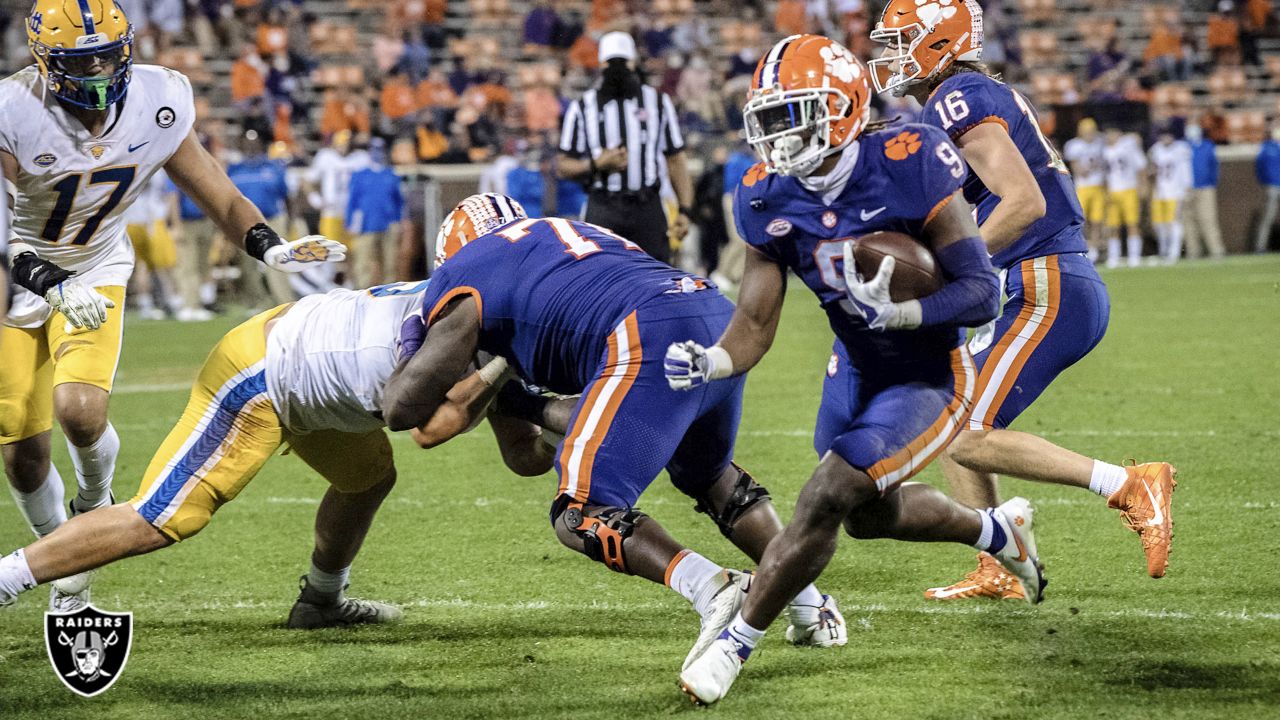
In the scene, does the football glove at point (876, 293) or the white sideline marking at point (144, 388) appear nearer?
the football glove at point (876, 293)

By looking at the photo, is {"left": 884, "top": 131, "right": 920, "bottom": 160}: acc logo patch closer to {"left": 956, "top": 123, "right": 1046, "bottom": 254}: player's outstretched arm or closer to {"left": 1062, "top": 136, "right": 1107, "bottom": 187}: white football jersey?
{"left": 956, "top": 123, "right": 1046, "bottom": 254}: player's outstretched arm

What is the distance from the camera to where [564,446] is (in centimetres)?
376

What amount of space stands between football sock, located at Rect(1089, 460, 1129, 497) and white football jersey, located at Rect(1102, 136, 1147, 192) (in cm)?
1639

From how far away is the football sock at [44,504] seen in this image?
4852 mm

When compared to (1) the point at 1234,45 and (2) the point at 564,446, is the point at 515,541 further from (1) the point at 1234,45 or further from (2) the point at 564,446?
(1) the point at 1234,45

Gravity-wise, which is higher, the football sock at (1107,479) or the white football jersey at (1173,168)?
the football sock at (1107,479)

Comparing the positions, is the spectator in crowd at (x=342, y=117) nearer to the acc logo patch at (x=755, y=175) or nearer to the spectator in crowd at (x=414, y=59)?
the spectator in crowd at (x=414, y=59)

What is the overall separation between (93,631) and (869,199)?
2236 millimetres

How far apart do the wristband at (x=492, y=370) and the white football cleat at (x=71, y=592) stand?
4.41ft

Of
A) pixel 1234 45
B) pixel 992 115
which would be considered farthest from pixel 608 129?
pixel 1234 45

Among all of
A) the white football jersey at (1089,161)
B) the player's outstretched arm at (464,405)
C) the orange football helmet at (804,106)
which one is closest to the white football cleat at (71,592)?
the player's outstretched arm at (464,405)

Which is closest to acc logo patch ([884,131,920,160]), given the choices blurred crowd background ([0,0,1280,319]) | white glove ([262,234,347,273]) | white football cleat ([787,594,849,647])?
white football cleat ([787,594,849,647])

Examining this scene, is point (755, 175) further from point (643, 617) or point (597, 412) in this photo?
point (643, 617)

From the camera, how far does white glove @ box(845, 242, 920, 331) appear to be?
3.41 meters
